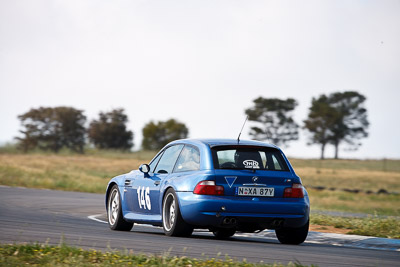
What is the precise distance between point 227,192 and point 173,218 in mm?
954

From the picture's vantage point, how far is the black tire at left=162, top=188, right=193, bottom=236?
10781 millimetres

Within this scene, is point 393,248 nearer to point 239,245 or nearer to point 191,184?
point 239,245

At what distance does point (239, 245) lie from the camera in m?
10.5

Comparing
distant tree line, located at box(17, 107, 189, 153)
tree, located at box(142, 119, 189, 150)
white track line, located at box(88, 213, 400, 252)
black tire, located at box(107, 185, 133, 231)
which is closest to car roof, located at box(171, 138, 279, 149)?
black tire, located at box(107, 185, 133, 231)

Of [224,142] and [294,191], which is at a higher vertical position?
[224,142]

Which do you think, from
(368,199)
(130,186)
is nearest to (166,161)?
(130,186)

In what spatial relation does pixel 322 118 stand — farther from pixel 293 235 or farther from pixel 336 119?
pixel 293 235

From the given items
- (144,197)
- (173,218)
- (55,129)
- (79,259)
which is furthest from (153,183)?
(55,129)

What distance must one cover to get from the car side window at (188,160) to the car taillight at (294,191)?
52.5 inches

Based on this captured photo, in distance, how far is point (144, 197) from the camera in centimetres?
1195

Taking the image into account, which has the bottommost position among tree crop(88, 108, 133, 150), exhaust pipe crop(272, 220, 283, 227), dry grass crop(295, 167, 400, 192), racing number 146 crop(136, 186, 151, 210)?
exhaust pipe crop(272, 220, 283, 227)

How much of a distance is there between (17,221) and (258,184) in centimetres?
464

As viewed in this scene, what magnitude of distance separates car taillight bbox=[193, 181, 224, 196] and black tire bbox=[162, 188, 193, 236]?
0.43 m

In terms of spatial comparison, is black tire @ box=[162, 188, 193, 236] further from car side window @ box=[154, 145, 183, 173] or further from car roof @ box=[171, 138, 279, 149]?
car roof @ box=[171, 138, 279, 149]
